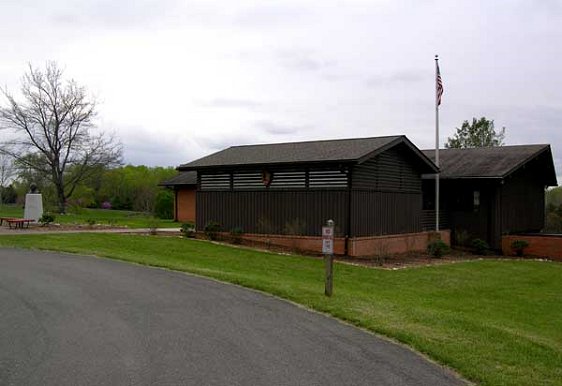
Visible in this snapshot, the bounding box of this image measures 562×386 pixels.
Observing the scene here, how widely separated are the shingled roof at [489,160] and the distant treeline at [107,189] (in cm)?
2221

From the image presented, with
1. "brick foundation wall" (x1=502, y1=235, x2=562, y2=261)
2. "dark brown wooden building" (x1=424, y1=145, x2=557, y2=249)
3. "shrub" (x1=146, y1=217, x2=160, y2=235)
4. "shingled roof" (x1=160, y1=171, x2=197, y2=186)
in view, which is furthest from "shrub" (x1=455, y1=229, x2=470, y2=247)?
"shingled roof" (x1=160, y1=171, x2=197, y2=186)

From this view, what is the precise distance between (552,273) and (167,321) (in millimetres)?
16056

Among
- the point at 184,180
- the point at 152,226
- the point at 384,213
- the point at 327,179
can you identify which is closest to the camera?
the point at 327,179

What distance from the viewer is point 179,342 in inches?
286

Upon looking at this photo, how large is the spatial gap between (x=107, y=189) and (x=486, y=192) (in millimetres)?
43104

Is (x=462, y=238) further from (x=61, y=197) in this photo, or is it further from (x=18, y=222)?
(x=61, y=197)

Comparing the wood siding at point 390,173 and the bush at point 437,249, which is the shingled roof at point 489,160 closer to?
the wood siding at point 390,173

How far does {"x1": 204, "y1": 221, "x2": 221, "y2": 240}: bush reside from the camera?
2230cm

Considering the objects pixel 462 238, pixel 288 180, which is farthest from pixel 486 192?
pixel 288 180

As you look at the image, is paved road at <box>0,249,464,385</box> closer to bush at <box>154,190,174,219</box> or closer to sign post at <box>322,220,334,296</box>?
sign post at <box>322,220,334,296</box>

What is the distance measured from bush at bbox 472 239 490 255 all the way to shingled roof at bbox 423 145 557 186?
2.69 meters

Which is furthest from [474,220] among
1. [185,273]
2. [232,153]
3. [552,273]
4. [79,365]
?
[79,365]

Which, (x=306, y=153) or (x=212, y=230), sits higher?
(x=306, y=153)

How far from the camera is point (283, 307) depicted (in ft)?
31.7
